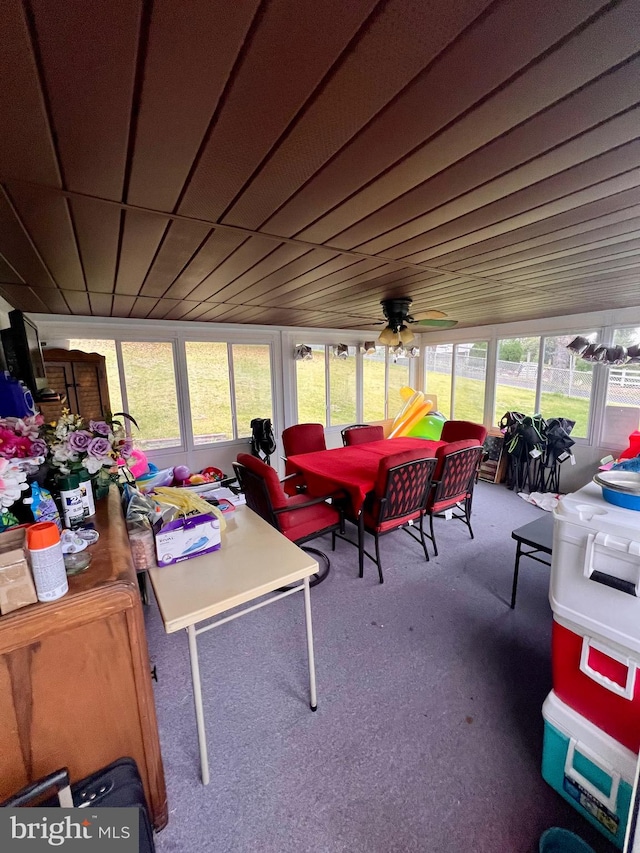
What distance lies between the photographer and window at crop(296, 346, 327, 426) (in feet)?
18.3

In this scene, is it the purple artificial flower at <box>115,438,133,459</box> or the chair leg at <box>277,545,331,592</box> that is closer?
the purple artificial flower at <box>115,438,133,459</box>

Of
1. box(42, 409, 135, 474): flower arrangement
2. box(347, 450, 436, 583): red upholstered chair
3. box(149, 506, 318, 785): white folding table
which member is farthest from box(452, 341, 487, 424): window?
box(42, 409, 135, 474): flower arrangement

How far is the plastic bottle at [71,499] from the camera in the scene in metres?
1.29

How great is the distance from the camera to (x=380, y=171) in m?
1.12

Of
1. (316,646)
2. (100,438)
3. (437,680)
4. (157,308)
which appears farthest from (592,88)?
(157,308)

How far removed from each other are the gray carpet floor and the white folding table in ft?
0.57

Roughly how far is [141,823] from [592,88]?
2.16m

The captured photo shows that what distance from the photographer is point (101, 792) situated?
37.7 inches

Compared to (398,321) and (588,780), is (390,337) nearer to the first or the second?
(398,321)

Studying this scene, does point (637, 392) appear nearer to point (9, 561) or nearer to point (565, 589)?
point (565, 589)

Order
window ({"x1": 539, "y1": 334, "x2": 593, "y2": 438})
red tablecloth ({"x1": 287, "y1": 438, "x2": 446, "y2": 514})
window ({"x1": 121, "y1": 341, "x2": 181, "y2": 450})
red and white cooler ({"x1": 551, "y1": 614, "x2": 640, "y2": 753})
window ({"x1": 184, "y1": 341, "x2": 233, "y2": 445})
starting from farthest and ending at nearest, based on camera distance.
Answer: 1. window ({"x1": 184, "y1": 341, "x2": 233, "y2": 445})
2. window ({"x1": 539, "y1": 334, "x2": 593, "y2": 438})
3. window ({"x1": 121, "y1": 341, "x2": 181, "y2": 450})
4. red tablecloth ({"x1": 287, "y1": 438, "x2": 446, "y2": 514})
5. red and white cooler ({"x1": 551, "y1": 614, "x2": 640, "y2": 753})

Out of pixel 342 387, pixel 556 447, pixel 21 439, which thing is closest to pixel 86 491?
pixel 21 439

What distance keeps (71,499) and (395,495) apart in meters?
2.04

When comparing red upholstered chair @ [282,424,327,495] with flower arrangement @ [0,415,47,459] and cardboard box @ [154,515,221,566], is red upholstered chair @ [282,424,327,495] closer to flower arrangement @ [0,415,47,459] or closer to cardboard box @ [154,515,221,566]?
cardboard box @ [154,515,221,566]
